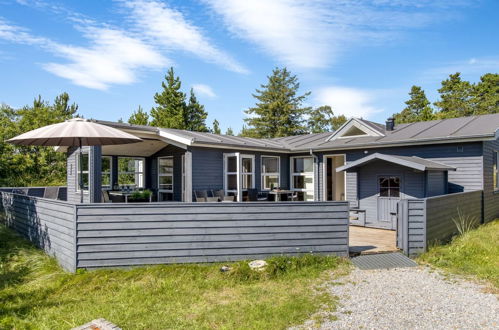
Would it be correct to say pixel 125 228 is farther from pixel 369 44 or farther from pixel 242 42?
pixel 369 44

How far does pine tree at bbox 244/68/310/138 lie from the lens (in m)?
36.8

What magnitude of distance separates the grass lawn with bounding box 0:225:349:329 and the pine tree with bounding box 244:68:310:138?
102ft

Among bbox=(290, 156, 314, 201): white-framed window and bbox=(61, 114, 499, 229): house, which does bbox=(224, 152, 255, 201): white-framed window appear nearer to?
bbox=(61, 114, 499, 229): house

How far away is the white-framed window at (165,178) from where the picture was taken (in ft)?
40.4

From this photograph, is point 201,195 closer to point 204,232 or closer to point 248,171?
point 248,171

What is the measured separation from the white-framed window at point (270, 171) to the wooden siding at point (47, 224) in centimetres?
751

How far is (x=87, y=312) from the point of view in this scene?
4.02 meters

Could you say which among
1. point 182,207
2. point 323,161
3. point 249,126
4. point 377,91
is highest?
point 377,91

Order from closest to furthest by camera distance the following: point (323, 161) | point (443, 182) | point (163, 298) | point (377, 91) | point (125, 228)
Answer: point (163, 298), point (125, 228), point (443, 182), point (323, 161), point (377, 91)

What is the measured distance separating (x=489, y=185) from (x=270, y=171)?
7187mm

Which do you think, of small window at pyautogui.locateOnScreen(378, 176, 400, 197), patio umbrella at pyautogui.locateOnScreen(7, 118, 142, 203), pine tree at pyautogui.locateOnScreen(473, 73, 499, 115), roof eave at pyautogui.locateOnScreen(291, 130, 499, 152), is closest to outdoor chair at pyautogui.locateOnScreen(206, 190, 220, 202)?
patio umbrella at pyautogui.locateOnScreen(7, 118, 142, 203)

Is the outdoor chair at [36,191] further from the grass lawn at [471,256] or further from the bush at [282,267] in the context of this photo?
the grass lawn at [471,256]

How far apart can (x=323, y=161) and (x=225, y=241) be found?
811cm

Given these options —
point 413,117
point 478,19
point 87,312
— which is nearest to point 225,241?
point 87,312
